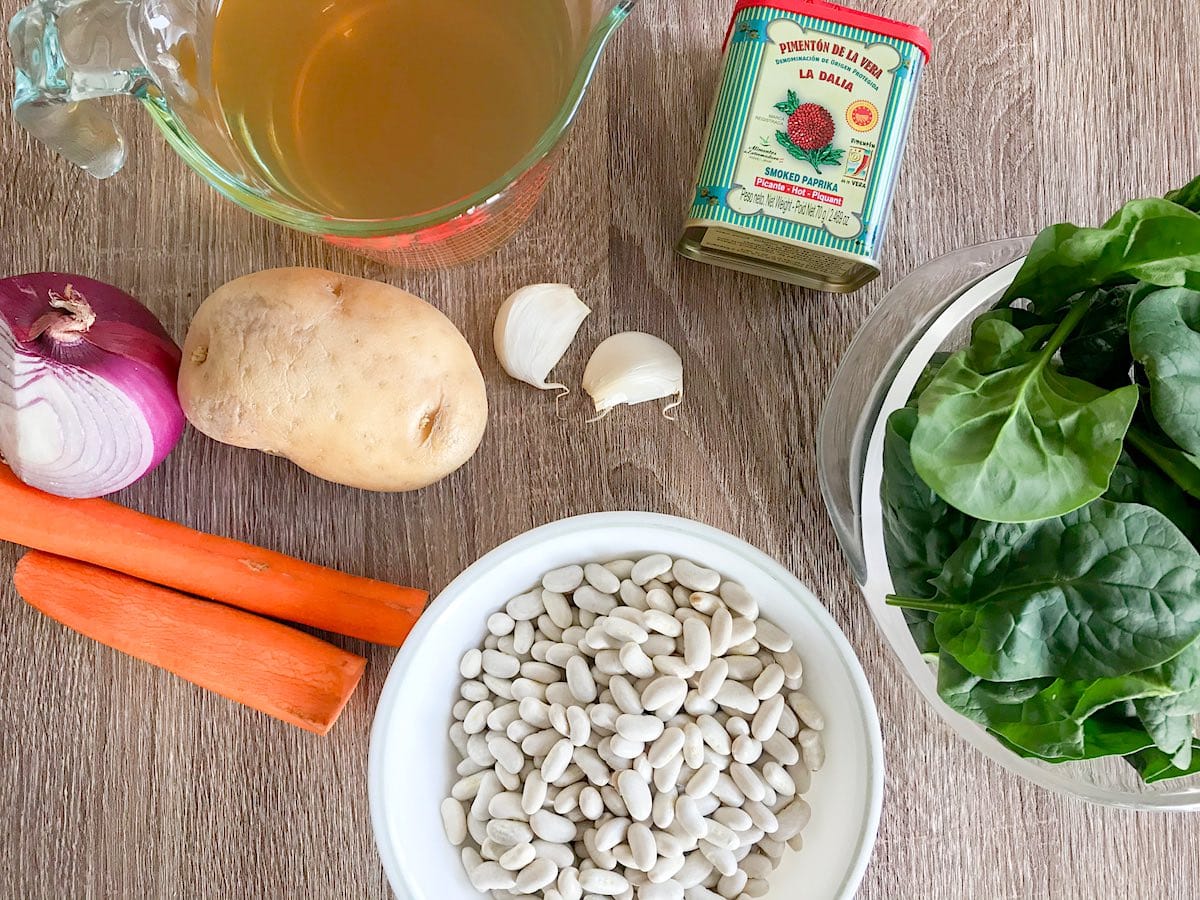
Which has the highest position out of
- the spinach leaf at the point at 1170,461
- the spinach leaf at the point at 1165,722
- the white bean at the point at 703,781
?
the spinach leaf at the point at 1170,461

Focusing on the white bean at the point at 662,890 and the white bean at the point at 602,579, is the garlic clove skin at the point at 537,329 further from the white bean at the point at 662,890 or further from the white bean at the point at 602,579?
the white bean at the point at 662,890

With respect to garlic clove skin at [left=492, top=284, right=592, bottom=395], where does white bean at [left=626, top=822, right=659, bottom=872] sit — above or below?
below

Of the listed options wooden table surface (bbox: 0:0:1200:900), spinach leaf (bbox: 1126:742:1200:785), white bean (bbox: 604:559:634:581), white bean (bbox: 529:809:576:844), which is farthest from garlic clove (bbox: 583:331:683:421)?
spinach leaf (bbox: 1126:742:1200:785)

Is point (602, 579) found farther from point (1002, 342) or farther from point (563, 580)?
point (1002, 342)

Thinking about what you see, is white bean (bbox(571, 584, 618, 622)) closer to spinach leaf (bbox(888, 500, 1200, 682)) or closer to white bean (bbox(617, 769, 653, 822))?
white bean (bbox(617, 769, 653, 822))

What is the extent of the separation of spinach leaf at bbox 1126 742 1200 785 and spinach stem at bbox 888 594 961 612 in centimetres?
16

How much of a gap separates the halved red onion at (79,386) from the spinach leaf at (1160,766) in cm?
78

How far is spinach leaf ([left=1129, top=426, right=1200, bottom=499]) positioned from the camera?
562 millimetres

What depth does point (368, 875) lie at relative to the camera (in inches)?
32.0

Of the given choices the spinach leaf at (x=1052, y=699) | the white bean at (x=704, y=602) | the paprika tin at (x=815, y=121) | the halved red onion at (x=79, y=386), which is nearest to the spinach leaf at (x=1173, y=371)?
the spinach leaf at (x=1052, y=699)

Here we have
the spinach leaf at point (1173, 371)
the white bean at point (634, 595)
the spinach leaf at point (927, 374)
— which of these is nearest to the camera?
the spinach leaf at point (1173, 371)

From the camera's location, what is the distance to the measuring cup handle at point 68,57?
595mm

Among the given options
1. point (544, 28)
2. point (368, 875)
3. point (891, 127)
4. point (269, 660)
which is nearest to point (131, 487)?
point (269, 660)

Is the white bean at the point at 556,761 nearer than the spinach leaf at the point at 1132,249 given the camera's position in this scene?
No
